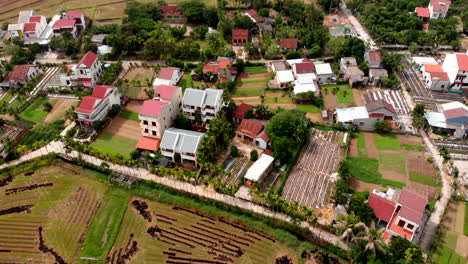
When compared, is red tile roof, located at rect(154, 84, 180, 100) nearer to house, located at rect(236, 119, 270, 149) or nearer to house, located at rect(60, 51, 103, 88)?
house, located at rect(236, 119, 270, 149)

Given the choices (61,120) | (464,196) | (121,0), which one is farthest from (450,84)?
(121,0)

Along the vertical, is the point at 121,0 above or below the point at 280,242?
above

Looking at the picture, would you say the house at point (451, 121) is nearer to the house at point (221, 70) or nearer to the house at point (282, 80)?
the house at point (282, 80)

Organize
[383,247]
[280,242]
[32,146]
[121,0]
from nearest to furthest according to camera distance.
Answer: [383,247]
[280,242]
[32,146]
[121,0]

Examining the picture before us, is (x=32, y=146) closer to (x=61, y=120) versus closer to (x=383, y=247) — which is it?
(x=61, y=120)

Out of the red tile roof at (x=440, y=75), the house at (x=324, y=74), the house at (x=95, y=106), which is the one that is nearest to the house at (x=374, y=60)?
the house at (x=324, y=74)

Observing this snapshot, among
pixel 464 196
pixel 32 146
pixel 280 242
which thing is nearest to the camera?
pixel 280 242
